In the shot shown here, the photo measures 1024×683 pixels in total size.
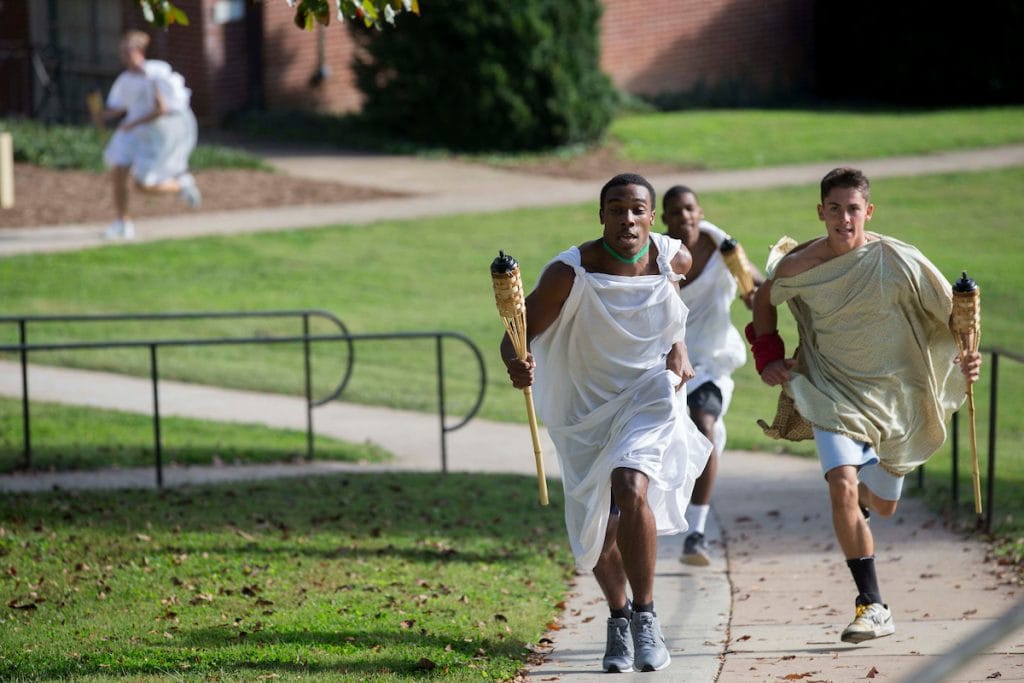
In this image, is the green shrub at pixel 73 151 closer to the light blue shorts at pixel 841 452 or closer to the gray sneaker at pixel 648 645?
the light blue shorts at pixel 841 452

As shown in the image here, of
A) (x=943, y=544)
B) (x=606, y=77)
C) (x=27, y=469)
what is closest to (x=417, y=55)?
(x=606, y=77)

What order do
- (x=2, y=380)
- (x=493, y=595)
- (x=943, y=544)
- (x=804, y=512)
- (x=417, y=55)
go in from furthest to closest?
(x=417, y=55), (x=2, y=380), (x=804, y=512), (x=943, y=544), (x=493, y=595)

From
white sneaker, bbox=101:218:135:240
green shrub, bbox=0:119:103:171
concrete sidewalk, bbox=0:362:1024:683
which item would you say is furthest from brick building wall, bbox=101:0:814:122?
concrete sidewalk, bbox=0:362:1024:683

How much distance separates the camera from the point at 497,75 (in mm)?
22547

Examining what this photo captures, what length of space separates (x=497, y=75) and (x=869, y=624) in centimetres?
1739

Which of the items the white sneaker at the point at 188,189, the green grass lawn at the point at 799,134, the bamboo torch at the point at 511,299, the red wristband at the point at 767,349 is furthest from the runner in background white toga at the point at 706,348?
the green grass lawn at the point at 799,134

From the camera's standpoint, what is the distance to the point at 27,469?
974cm

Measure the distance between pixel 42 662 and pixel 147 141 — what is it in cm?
1189

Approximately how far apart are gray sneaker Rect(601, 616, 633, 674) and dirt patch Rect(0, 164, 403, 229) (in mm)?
13458

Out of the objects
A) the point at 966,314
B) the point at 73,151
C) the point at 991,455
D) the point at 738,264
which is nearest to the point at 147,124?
the point at 73,151

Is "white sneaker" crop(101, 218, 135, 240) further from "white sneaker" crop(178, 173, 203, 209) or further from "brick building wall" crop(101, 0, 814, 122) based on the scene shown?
"brick building wall" crop(101, 0, 814, 122)

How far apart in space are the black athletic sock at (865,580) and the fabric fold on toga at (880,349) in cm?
49

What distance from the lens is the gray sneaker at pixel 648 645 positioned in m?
5.80

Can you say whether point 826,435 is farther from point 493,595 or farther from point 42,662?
point 42,662
